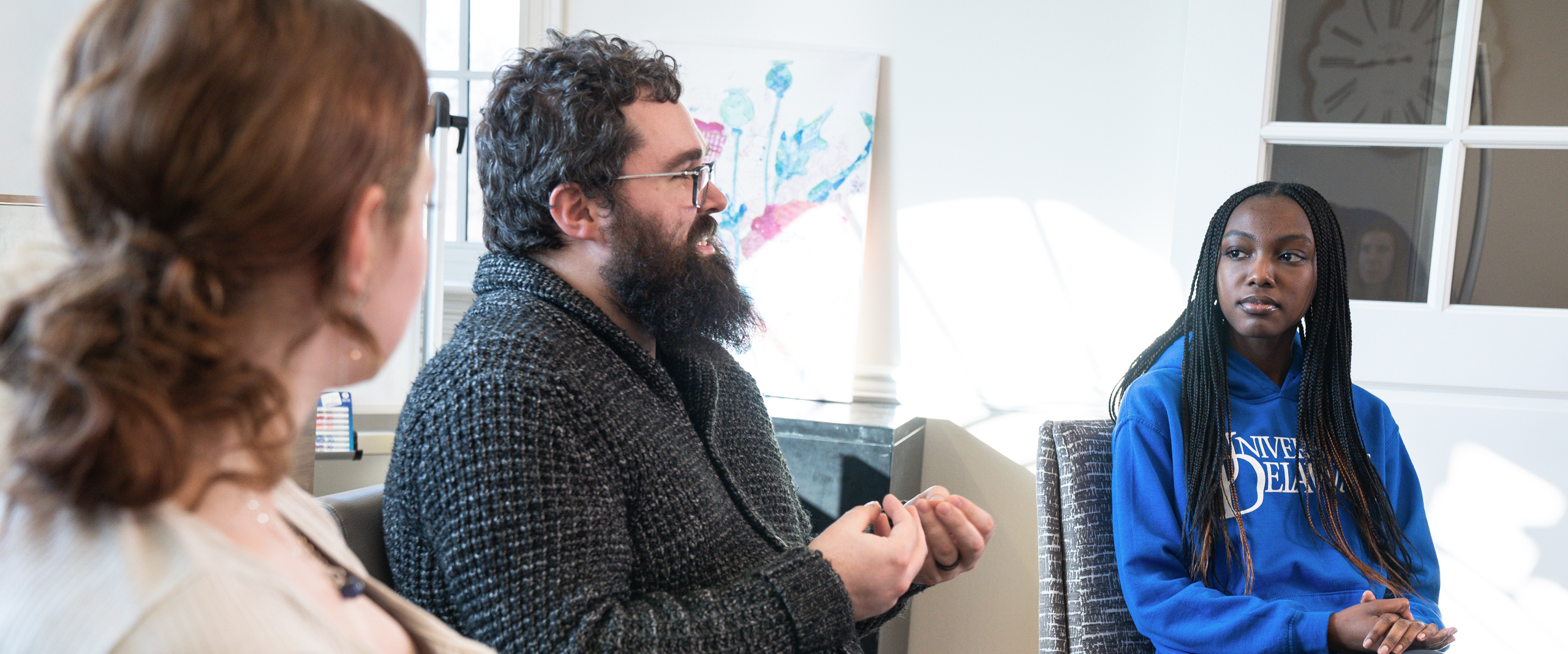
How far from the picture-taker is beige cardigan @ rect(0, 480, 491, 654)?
49 centimetres

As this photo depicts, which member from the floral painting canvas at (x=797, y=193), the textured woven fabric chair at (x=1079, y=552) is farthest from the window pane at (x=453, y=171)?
the textured woven fabric chair at (x=1079, y=552)

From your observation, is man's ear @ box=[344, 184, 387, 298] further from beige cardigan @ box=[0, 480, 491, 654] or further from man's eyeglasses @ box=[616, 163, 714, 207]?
man's eyeglasses @ box=[616, 163, 714, 207]

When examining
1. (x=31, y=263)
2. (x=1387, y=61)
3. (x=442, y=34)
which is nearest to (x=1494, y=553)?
(x=1387, y=61)

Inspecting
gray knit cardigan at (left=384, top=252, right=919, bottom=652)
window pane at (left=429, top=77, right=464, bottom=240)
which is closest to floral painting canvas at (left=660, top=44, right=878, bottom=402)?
window pane at (left=429, top=77, right=464, bottom=240)

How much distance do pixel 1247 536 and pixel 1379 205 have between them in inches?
47.1

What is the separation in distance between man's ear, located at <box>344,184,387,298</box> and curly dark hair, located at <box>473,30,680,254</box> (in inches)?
29.0

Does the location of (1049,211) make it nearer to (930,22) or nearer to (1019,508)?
(930,22)

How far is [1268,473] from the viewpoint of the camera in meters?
1.60

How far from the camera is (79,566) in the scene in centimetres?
50

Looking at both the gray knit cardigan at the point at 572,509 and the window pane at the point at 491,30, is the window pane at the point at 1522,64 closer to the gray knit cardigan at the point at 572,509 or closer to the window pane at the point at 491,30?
the gray knit cardigan at the point at 572,509

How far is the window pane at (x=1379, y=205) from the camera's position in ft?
7.51

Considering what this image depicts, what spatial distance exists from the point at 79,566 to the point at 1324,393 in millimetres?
1778

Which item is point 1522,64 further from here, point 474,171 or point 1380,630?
point 474,171

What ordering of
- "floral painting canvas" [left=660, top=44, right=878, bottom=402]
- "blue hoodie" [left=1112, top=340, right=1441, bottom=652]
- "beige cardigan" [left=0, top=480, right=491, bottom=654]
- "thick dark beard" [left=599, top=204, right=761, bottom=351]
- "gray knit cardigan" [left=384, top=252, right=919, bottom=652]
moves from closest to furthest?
"beige cardigan" [left=0, top=480, right=491, bottom=654], "gray knit cardigan" [left=384, top=252, right=919, bottom=652], "thick dark beard" [left=599, top=204, right=761, bottom=351], "blue hoodie" [left=1112, top=340, right=1441, bottom=652], "floral painting canvas" [left=660, top=44, right=878, bottom=402]
